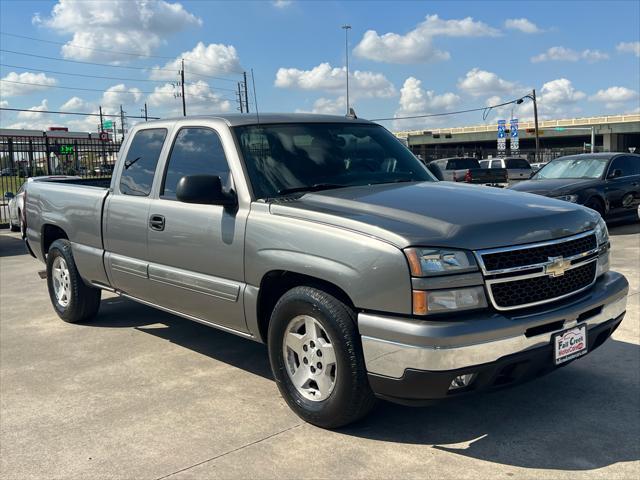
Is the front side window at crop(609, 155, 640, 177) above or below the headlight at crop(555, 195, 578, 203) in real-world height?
above

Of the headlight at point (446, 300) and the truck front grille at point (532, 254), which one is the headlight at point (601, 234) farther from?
the headlight at point (446, 300)

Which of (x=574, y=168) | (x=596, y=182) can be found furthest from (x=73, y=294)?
(x=574, y=168)

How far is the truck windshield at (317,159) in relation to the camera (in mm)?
4227

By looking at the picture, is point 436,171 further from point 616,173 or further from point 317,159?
point 616,173

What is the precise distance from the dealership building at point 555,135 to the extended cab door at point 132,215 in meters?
62.7

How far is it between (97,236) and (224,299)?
1934mm

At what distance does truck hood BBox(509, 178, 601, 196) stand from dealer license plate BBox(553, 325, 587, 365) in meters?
8.27

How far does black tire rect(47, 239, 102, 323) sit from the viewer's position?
613 cm

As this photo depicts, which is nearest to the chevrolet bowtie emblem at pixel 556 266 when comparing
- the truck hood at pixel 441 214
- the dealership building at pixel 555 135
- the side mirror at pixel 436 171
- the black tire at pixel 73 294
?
the truck hood at pixel 441 214

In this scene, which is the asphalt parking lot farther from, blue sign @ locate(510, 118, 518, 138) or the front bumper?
blue sign @ locate(510, 118, 518, 138)

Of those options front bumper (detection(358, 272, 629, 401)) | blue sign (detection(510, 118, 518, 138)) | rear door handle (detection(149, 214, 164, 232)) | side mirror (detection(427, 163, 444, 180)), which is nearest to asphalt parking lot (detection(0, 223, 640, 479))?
front bumper (detection(358, 272, 629, 401))

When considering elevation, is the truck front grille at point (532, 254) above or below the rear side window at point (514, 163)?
below

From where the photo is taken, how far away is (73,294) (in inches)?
245

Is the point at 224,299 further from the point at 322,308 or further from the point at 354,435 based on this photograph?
the point at 354,435
